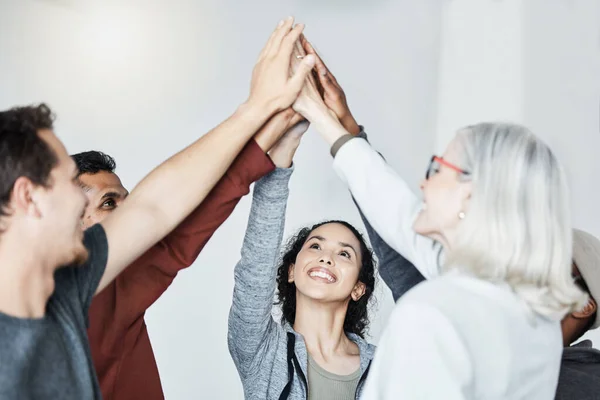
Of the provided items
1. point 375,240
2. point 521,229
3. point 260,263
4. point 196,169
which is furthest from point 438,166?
point 260,263

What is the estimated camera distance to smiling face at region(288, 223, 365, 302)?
248 cm

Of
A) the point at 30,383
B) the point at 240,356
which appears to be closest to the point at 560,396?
the point at 240,356

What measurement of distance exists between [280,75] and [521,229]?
73 cm

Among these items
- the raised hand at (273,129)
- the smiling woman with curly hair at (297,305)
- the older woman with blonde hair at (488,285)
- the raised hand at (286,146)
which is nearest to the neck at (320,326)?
the smiling woman with curly hair at (297,305)

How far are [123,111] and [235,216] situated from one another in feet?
1.95

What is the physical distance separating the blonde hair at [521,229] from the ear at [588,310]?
16.6 inches

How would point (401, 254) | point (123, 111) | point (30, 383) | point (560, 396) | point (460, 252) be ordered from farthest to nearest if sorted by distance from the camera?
point (123, 111) → point (401, 254) → point (560, 396) → point (460, 252) → point (30, 383)

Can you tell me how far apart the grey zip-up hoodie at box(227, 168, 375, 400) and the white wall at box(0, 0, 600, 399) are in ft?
3.26

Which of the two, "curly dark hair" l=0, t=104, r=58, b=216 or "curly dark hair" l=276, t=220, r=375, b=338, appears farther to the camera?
"curly dark hair" l=276, t=220, r=375, b=338

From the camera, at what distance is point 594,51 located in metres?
3.11

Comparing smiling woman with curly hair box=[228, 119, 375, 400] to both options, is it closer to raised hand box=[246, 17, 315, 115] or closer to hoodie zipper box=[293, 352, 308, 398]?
hoodie zipper box=[293, 352, 308, 398]

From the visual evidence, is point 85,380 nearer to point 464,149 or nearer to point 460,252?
point 460,252

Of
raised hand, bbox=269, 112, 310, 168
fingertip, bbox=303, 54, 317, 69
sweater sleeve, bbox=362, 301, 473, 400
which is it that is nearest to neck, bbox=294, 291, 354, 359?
raised hand, bbox=269, 112, 310, 168

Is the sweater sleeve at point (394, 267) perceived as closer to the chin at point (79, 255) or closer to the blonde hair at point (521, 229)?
the blonde hair at point (521, 229)
